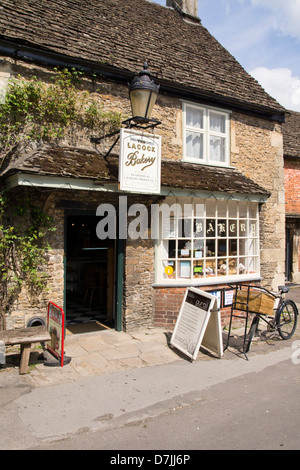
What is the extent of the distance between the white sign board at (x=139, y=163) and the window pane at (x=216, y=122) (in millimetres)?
2904

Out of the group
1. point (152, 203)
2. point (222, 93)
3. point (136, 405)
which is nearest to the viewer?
point (136, 405)

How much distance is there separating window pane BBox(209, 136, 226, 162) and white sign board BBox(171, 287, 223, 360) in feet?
13.5

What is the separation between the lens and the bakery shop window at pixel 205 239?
7938 millimetres

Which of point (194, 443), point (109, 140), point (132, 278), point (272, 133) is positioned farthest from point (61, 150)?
point (272, 133)

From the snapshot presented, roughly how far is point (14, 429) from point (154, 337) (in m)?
3.72

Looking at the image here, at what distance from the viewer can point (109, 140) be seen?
7.54 m

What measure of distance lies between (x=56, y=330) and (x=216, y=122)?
257 inches

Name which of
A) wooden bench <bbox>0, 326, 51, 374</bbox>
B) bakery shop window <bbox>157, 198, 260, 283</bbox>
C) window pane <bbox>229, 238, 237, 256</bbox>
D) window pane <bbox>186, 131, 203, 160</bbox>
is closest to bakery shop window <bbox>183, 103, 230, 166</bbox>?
window pane <bbox>186, 131, 203, 160</bbox>

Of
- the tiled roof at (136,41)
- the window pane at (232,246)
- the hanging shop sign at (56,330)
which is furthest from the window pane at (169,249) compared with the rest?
the tiled roof at (136,41)

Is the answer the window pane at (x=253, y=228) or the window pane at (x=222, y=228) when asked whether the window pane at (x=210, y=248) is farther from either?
the window pane at (x=253, y=228)

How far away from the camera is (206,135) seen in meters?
9.00

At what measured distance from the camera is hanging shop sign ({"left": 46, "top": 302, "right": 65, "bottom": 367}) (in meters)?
5.30

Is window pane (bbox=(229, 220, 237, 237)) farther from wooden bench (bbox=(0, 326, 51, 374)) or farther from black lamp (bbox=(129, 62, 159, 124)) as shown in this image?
wooden bench (bbox=(0, 326, 51, 374))

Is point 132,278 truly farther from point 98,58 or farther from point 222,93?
point 222,93
